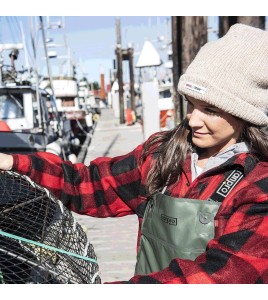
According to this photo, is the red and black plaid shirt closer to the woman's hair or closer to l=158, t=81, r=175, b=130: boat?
the woman's hair

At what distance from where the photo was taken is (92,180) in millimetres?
2229

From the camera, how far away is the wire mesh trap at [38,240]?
1577mm

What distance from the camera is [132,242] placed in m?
5.32

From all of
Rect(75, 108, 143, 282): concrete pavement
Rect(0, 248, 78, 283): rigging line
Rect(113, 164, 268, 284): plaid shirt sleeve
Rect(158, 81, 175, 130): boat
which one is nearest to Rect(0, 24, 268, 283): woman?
Rect(113, 164, 268, 284): plaid shirt sleeve

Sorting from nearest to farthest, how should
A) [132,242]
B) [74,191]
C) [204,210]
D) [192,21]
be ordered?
[204,210] < [74,191] < [132,242] < [192,21]

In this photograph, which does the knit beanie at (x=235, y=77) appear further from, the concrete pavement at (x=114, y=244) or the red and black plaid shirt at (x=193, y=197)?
the concrete pavement at (x=114, y=244)

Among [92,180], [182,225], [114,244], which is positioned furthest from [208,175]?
[114,244]

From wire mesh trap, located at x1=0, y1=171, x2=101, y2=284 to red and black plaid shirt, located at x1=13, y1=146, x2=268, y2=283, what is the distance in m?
0.12

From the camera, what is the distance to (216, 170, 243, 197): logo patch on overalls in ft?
5.56

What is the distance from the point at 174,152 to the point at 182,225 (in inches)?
13.6

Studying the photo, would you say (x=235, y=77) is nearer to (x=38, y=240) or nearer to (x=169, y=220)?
(x=169, y=220)
